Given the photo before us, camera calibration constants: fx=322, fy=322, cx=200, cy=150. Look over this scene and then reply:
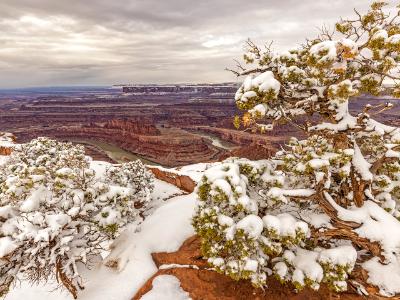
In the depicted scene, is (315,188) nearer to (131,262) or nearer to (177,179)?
(131,262)

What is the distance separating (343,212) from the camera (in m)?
12.8

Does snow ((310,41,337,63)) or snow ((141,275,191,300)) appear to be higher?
snow ((310,41,337,63))

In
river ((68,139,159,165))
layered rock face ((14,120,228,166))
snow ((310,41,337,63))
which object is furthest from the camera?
river ((68,139,159,165))

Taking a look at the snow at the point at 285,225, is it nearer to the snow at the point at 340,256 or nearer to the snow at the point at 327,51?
the snow at the point at 340,256

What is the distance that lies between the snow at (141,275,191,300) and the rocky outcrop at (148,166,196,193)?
63.2 ft

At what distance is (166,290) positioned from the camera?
14156 millimetres

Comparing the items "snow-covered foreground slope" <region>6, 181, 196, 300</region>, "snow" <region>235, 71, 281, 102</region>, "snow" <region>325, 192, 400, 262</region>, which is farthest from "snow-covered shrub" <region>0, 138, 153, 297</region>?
"snow" <region>325, 192, 400, 262</region>

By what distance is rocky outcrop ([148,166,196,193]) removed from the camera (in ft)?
115

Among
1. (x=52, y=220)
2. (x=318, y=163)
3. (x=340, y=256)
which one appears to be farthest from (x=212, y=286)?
(x=52, y=220)

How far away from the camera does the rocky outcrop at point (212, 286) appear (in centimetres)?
1330

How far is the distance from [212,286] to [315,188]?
6117mm

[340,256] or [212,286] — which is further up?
[340,256]

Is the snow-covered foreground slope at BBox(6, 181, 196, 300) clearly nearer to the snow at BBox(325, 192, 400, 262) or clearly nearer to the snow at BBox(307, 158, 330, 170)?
the snow at BBox(307, 158, 330, 170)

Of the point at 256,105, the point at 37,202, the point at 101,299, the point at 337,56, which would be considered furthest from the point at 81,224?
the point at 337,56
